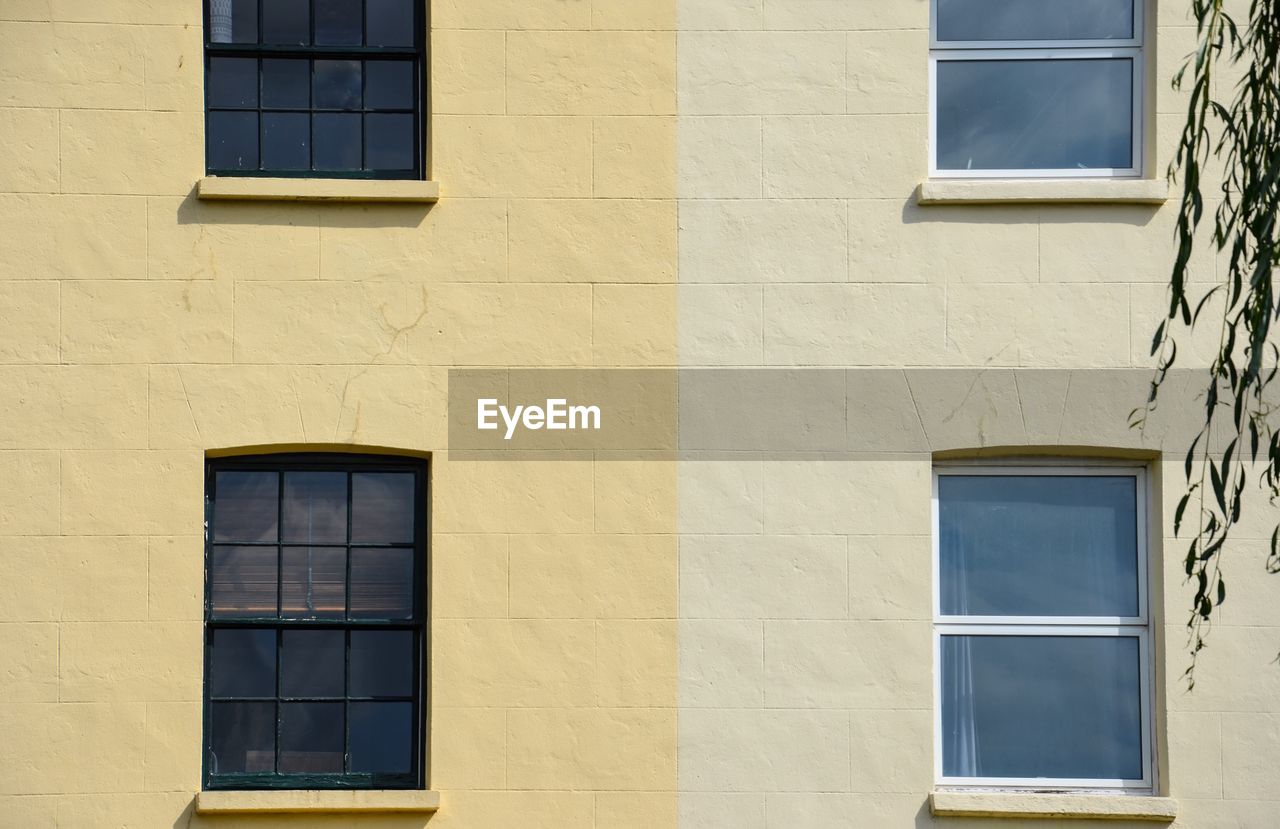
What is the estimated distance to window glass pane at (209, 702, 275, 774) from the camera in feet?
28.8

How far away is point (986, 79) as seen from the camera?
9.35 metres

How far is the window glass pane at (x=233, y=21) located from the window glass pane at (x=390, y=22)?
2.36 feet

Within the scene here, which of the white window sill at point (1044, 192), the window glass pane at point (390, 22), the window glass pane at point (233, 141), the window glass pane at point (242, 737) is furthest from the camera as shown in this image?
the window glass pane at point (390, 22)

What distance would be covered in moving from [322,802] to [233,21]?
4.76 m

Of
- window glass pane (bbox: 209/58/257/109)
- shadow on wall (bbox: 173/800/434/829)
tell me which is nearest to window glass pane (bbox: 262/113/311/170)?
window glass pane (bbox: 209/58/257/109)

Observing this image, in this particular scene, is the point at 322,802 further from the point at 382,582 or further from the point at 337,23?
the point at 337,23

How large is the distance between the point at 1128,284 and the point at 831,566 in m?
2.45

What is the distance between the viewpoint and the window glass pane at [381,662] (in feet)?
29.1

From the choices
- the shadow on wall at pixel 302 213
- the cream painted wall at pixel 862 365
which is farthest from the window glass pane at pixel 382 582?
the shadow on wall at pixel 302 213

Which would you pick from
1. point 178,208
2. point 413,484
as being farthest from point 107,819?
point 178,208

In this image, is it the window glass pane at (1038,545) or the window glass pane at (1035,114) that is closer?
the window glass pane at (1038,545)

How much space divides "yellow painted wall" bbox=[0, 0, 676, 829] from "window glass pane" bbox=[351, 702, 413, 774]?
1.19ft

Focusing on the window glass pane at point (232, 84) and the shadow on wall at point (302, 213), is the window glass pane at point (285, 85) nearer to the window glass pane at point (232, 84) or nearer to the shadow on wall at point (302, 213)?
the window glass pane at point (232, 84)

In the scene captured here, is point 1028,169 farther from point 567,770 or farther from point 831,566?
point 567,770
